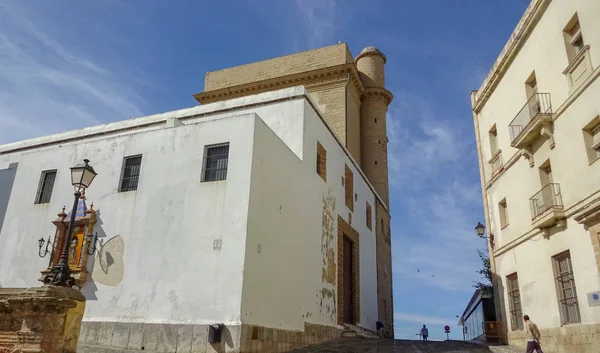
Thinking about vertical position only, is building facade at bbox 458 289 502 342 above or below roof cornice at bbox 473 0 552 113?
below

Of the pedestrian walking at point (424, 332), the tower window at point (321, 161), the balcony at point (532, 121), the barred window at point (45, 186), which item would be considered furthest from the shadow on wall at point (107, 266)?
the pedestrian walking at point (424, 332)

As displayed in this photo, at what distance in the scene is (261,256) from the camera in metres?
11.1

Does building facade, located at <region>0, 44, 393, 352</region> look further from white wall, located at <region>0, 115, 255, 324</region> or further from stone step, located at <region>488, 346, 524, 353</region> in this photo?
stone step, located at <region>488, 346, 524, 353</region>

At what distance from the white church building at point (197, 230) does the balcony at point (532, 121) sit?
19.4 feet

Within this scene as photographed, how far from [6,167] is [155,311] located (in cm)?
1040

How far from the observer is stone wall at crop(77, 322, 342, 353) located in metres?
9.90

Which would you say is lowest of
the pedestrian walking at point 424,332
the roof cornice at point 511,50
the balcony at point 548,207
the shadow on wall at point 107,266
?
the pedestrian walking at point 424,332

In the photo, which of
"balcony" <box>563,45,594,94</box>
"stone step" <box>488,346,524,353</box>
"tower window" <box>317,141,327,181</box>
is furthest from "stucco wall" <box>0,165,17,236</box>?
"balcony" <box>563,45,594,94</box>

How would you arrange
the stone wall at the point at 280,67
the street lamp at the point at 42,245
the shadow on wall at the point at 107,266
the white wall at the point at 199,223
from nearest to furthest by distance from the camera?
1. the white wall at the point at 199,223
2. the shadow on wall at the point at 107,266
3. the street lamp at the point at 42,245
4. the stone wall at the point at 280,67

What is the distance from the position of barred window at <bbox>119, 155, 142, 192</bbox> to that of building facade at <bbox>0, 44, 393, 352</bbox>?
39mm

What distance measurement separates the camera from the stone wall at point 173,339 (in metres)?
9.90

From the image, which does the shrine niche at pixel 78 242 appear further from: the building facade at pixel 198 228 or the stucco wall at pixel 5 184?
the stucco wall at pixel 5 184

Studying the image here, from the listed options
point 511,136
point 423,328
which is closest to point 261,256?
point 511,136

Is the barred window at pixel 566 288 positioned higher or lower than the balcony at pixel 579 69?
lower
